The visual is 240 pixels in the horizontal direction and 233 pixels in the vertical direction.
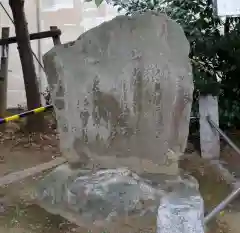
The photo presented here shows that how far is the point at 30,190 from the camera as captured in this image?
3455 millimetres

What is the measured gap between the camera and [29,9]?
628 cm

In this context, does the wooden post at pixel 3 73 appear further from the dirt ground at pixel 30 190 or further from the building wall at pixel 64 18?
the building wall at pixel 64 18

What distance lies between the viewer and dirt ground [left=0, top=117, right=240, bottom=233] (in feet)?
9.53

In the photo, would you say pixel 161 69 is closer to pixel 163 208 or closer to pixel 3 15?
pixel 163 208

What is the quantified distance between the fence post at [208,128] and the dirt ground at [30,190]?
4.4 inches

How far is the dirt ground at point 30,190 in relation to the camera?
2904 millimetres

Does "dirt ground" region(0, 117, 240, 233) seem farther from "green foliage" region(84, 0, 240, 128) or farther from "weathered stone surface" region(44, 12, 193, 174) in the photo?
"green foliage" region(84, 0, 240, 128)

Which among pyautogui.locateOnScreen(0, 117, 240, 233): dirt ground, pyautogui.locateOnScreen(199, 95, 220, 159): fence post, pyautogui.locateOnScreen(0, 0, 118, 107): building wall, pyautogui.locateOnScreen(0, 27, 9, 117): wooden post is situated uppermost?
pyautogui.locateOnScreen(0, 0, 118, 107): building wall

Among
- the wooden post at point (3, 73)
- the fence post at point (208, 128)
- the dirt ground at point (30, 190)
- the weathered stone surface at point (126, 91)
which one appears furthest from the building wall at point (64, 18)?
the weathered stone surface at point (126, 91)

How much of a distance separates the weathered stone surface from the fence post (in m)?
0.98

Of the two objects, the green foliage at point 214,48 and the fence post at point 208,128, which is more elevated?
the green foliage at point 214,48

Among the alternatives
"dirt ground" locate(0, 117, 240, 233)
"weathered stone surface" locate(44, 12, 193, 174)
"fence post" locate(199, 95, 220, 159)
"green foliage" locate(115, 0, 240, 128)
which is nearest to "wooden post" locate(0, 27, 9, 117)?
"dirt ground" locate(0, 117, 240, 233)

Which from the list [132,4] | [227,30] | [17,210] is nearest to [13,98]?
[132,4]

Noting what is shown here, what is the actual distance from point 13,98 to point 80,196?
3.82m
